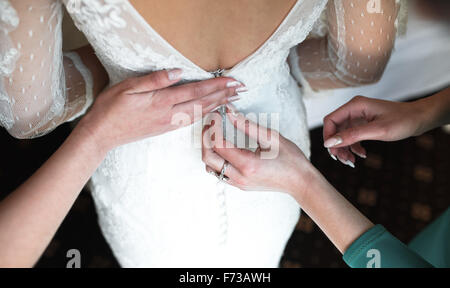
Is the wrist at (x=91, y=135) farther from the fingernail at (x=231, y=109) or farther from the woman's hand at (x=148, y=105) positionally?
the fingernail at (x=231, y=109)

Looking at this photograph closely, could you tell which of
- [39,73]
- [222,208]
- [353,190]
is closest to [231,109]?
[222,208]

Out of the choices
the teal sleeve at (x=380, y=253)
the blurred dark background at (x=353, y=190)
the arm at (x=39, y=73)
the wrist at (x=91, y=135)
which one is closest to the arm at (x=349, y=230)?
the teal sleeve at (x=380, y=253)

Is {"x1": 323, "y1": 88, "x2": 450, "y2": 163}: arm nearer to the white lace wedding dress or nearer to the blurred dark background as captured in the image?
the white lace wedding dress

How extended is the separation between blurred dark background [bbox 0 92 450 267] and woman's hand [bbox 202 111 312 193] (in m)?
0.82

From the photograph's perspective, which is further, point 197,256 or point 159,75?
point 197,256

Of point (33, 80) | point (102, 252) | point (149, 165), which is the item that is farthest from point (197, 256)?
point (102, 252)

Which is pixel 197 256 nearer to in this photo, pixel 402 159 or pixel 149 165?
pixel 149 165

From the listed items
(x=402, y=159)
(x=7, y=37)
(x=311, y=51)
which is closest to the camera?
(x=7, y=37)

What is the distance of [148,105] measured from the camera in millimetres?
646

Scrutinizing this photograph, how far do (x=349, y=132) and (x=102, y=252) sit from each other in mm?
1069

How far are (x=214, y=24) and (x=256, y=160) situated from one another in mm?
244

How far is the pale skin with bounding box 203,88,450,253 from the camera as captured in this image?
679mm

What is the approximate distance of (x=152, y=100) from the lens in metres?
0.65

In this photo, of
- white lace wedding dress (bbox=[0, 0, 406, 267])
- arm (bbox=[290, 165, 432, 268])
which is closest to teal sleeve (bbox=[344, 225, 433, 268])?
arm (bbox=[290, 165, 432, 268])
